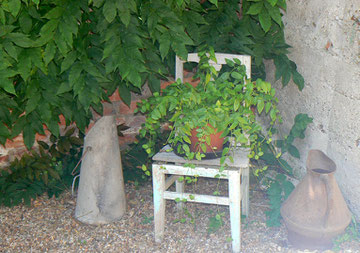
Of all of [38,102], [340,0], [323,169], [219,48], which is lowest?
[323,169]

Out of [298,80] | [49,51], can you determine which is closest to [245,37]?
[298,80]

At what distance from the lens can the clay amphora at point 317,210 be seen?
243 centimetres

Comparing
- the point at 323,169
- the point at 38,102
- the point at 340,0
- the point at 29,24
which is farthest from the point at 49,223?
the point at 340,0

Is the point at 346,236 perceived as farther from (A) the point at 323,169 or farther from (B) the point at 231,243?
(B) the point at 231,243

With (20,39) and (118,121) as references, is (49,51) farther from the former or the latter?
(118,121)

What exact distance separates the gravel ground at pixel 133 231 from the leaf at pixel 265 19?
1.16 meters

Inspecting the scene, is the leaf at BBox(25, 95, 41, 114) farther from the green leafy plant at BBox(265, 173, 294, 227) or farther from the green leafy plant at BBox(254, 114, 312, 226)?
the green leafy plant at BBox(265, 173, 294, 227)

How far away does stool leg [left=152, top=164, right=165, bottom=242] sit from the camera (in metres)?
2.62

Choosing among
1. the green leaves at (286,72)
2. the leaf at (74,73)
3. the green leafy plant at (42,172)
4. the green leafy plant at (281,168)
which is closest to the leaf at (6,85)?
the leaf at (74,73)

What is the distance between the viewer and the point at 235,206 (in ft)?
8.38

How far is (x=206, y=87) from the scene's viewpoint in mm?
2625

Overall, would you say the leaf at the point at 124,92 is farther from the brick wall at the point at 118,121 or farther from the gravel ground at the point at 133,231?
the gravel ground at the point at 133,231

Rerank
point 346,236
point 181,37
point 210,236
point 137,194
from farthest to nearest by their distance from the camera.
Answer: point 137,194, point 210,236, point 346,236, point 181,37

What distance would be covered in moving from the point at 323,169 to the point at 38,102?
1588 mm
